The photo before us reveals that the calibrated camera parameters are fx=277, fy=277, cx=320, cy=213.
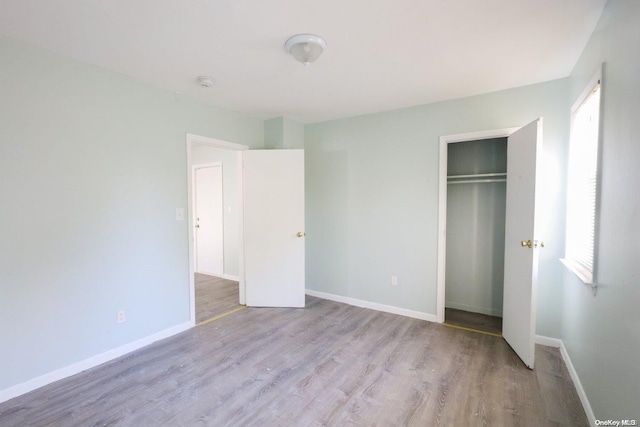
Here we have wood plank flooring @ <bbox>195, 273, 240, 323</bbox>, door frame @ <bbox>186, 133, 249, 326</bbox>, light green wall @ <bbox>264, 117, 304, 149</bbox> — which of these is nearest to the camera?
door frame @ <bbox>186, 133, 249, 326</bbox>

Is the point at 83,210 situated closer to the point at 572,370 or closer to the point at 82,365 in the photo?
the point at 82,365

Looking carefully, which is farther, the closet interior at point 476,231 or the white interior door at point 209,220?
the white interior door at point 209,220

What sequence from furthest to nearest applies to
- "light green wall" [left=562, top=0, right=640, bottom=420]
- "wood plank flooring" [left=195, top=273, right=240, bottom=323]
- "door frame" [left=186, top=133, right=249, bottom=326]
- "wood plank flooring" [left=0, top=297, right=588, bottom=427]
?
"wood plank flooring" [left=195, top=273, right=240, bottom=323]
"door frame" [left=186, top=133, right=249, bottom=326]
"wood plank flooring" [left=0, top=297, right=588, bottom=427]
"light green wall" [left=562, top=0, right=640, bottom=420]

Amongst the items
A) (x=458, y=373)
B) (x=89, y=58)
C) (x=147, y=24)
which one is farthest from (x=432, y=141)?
(x=89, y=58)

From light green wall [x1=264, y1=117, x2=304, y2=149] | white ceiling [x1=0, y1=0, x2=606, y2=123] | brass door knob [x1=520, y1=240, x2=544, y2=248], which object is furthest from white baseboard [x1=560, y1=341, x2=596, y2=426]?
light green wall [x1=264, y1=117, x2=304, y2=149]

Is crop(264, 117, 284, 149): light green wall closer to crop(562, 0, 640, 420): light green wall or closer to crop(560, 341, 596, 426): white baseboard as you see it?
crop(562, 0, 640, 420): light green wall

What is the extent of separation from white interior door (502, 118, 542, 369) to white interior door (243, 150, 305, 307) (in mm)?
2299

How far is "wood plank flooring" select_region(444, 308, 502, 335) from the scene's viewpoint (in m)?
3.07

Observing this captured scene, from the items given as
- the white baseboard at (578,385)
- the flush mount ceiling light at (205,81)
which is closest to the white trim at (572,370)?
the white baseboard at (578,385)

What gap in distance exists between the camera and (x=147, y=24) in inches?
70.9

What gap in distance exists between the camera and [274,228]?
3.70 m

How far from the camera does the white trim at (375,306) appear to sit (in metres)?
3.31

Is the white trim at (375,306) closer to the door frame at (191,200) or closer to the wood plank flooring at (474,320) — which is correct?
the wood plank flooring at (474,320)

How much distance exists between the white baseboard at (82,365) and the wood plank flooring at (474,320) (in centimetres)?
310
